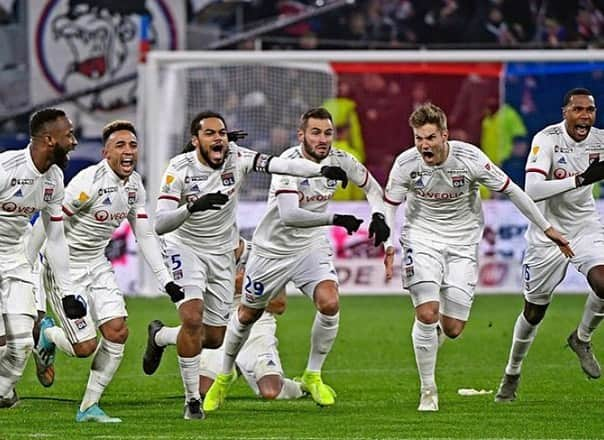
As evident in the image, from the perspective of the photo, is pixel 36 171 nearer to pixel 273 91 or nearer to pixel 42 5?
pixel 273 91

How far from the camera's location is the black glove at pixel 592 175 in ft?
40.9

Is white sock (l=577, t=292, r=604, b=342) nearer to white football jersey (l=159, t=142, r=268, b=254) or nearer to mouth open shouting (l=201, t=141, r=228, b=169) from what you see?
white football jersey (l=159, t=142, r=268, b=254)

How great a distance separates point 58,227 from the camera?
1191 cm

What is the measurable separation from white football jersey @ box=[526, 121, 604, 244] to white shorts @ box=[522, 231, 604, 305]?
95 mm

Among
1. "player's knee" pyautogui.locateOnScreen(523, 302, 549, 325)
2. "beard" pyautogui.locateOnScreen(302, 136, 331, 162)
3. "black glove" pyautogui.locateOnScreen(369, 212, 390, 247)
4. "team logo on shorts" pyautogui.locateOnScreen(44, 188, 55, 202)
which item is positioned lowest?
"player's knee" pyautogui.locateOnScreen(523, 302, 549, 325)

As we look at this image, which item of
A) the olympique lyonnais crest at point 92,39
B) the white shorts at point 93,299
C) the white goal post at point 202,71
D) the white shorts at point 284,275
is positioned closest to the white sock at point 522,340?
the white shorts at point 284,275

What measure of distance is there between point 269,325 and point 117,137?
9.41 feet

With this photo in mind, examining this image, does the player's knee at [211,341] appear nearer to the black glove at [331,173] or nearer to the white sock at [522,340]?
the black glove at [331,173]

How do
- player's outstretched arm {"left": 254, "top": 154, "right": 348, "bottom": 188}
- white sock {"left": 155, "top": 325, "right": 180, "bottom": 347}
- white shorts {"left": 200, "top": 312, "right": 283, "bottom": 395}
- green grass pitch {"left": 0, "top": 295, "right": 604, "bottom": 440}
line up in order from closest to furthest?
green grass pitch {"left": 0, "top": 295, "right": 604, "bottom": 440} → player's outstretched arm {"left": 254, "top": 154, "right": 348, "bottom": 188} → white sock {"left": 155, "top": 325, "right": 180, "bottom": 347} → white shorts {"left": 200, "top": 312, "right": 283, "bottom": 395}

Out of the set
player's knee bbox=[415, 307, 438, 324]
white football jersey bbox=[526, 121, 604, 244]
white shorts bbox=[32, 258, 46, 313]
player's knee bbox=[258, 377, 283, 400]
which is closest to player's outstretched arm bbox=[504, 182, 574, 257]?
white football jersey bbox=[526, 121, 604, 244]

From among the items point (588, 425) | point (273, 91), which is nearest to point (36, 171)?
point (588, 425)

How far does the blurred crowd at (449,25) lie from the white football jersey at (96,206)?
630 inches

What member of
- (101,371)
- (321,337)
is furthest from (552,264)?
(101,371)

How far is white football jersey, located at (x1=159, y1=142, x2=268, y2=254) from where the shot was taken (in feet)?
40.9
